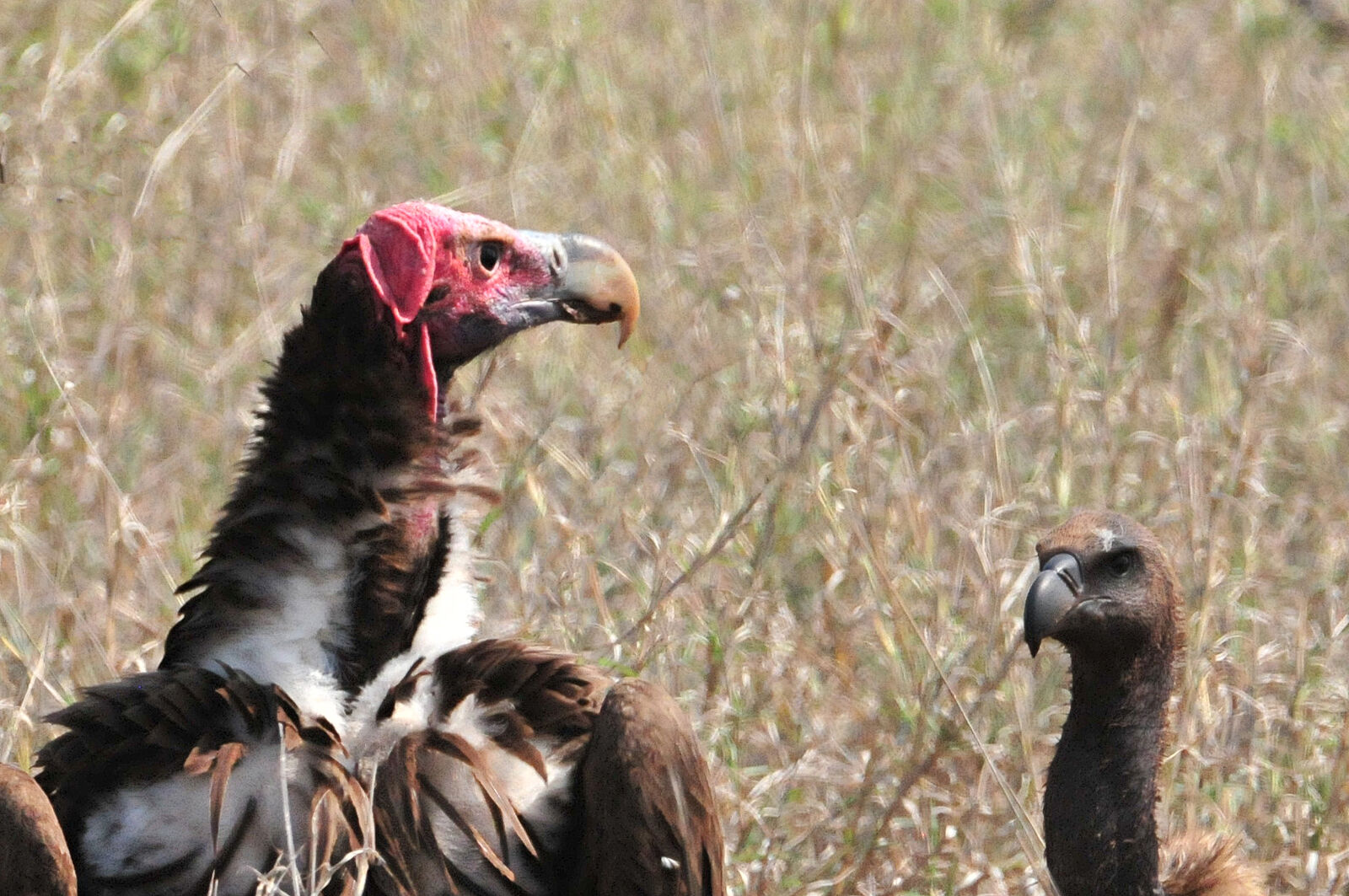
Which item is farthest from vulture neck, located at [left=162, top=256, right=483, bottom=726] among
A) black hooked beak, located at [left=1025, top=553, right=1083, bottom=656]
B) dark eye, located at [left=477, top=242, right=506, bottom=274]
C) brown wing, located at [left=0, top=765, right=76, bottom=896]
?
black hooked beak, located at [left=1025, top=553, right=1083, bottom=656]

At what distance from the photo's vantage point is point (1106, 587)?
3793 mm

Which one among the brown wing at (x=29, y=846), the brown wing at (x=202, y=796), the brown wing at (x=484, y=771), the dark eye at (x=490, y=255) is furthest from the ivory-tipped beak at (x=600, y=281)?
the brown wing at (x=29, y=846)

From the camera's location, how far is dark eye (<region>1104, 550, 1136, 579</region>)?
3.81m

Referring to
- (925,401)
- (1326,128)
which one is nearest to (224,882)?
(925,401)

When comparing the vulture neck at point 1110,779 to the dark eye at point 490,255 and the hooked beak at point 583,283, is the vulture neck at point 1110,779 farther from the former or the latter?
the dark eye at point 490,255

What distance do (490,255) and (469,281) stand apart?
0.08m

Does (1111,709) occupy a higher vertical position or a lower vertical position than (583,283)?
lower

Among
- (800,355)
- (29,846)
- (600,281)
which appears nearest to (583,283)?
(600,281)

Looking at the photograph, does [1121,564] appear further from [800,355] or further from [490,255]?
[800,355]

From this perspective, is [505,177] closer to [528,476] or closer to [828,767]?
[528,476]

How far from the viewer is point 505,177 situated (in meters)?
6.46

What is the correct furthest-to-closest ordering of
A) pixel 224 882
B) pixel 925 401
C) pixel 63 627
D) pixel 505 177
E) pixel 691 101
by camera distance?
pixel 691 101, pixel 505 177, pixel 925 401, pixel 63 627, pixel 224 882

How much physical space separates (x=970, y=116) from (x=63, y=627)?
3.81 metres

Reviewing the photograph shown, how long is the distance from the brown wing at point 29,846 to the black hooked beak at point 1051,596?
1559mm
